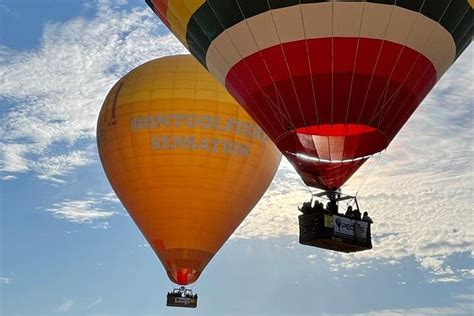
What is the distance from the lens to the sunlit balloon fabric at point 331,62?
13.5m

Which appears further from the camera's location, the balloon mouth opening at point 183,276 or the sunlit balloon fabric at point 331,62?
the balloon mouth opening at point 183,276

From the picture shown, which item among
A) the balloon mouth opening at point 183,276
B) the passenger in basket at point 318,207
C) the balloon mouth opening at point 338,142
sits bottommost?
the balloon mouth opening at point 183,276

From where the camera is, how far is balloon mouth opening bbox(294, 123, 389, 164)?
1429 centimetres

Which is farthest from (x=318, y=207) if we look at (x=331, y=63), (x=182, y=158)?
(x=182, y=158)

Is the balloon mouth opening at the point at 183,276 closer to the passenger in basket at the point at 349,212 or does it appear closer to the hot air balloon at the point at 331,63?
the hot air balloon at the point at 331,63

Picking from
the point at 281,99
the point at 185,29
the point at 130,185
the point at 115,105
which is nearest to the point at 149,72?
the point at 115,105

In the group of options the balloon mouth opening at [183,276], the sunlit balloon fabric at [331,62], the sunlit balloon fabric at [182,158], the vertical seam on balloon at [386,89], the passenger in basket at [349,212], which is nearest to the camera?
the sunlit balloon fabric at [331,62]

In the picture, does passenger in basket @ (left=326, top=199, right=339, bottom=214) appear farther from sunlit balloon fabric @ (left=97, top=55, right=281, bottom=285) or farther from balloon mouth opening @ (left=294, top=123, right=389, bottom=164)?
sunlit balloon fabric @ (left=97, top=55, right=281, bottom=285)

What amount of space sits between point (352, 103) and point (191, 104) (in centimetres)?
972

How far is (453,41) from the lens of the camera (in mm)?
14602

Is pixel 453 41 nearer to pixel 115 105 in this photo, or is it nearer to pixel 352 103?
pixel 352 103

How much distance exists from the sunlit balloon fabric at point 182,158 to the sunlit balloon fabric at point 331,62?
762 cm

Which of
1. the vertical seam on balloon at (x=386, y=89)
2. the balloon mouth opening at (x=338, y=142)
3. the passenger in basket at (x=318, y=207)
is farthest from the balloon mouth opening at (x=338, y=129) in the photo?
the passenger in basket at (x=318, y=207)

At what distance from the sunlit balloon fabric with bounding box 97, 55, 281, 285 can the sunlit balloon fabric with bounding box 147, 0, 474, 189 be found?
762cm
